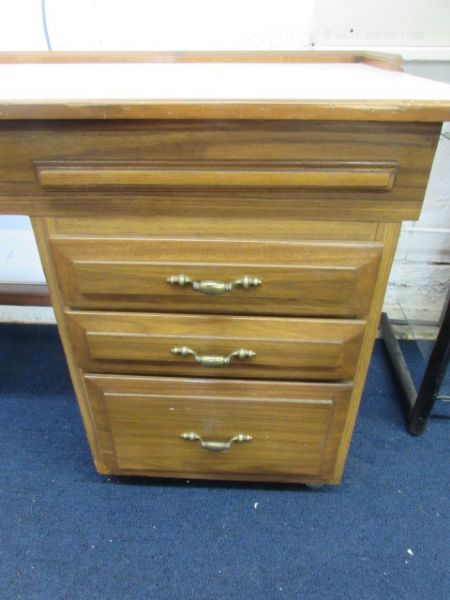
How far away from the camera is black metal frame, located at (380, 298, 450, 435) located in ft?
2.76

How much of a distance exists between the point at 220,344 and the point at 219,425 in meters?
0.17

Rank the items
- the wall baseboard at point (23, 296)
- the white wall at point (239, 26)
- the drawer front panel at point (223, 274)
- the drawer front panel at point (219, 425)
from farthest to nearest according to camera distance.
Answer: the wall baseboard at point (23, 296), the white wall at point (239, 26), the drawer front panel at point (219, 425), the drawer front panel at point (223, 274)

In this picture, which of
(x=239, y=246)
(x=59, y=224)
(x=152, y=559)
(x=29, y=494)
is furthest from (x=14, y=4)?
(x=152, y=559)

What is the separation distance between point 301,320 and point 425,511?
1.70ft

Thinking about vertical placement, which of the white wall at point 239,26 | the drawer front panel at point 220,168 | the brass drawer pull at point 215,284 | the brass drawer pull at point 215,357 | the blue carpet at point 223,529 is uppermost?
the white wall at point 239,26

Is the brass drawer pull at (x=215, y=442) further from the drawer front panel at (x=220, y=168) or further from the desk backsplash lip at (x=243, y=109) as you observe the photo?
the desk backsplash lip at (x=243, y=109)

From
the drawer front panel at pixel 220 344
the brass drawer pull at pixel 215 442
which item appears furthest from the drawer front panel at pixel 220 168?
the brass drawer pull at pixel 215 442

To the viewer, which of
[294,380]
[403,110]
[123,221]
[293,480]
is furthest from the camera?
[293,480]

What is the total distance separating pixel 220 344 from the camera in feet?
2.00

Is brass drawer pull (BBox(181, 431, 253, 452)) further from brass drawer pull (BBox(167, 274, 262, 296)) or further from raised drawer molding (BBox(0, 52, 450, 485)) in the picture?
brass drawer pull (BBox(167, 274, 262, 296))

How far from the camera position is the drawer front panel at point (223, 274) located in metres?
0.53

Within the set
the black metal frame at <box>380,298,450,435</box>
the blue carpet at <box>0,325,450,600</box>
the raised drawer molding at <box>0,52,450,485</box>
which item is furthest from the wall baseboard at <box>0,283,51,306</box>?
the black metal frame at <box>380,298,450,435</box>

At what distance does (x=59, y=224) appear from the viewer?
531 millimetres

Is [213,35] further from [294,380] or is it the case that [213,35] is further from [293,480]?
[293,480]
